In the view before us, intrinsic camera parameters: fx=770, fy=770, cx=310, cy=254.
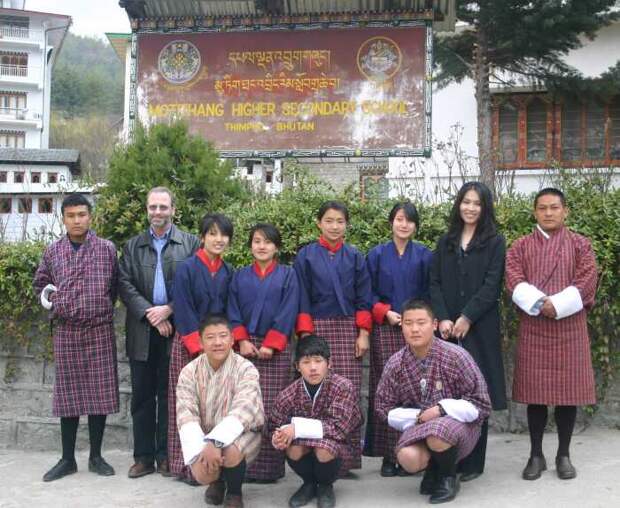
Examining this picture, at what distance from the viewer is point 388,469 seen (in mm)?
4676

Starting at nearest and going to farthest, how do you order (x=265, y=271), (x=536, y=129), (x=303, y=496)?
(x=303, y=496) < (x=265, y=271) < (x=536, y=129)

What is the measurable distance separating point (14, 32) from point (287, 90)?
34.6m

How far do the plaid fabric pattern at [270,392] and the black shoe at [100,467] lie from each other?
0.95m

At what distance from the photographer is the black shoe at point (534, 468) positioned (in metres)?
4.36

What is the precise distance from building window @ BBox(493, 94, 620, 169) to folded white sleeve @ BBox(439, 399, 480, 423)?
32.9 feet

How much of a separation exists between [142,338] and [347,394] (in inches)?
54.0

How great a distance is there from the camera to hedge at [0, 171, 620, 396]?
5.31 m

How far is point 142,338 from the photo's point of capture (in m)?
4.78

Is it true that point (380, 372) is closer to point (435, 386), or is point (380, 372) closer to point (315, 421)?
point (435, 386)

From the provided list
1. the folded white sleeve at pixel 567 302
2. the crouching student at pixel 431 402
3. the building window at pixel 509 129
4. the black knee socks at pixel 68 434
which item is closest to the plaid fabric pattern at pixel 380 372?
the crouching student at pixel 431 402

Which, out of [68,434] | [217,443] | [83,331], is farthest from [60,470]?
[217,443]

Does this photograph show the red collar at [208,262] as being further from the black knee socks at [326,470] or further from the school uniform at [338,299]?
the black knee socks at [326,470]

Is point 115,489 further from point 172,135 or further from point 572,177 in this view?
point 572,177

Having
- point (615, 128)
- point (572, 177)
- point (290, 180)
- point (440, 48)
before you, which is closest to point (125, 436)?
point (290, 180)
